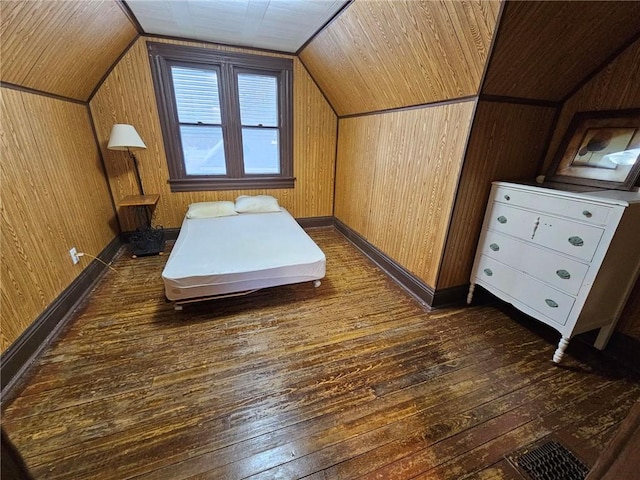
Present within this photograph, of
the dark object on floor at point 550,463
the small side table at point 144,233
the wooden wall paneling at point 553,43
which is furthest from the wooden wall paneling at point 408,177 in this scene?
the small side table at point 144,233

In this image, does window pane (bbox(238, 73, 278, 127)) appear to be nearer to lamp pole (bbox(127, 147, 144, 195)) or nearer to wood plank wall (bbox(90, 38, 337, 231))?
wood plank wall (bbox(90, 38, 337, 231))

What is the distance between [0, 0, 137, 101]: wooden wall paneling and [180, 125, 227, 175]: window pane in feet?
3.10

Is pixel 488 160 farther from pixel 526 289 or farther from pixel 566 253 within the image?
pixel 526 289

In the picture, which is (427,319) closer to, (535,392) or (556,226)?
(535,392)

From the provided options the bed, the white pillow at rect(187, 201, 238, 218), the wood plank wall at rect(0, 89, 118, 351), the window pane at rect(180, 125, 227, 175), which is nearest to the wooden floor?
the bed

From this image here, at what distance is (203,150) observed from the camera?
354 cm

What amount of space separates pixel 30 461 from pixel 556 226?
2.99 m

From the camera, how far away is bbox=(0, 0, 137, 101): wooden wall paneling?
1630 mm

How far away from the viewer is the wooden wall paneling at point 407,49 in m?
1.55

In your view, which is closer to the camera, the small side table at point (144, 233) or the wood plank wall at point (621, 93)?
the wood plank wall at point (621, 93)

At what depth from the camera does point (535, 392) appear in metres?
1.65

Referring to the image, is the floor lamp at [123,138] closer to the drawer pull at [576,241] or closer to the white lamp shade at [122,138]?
the white lamp shade at [122,138]

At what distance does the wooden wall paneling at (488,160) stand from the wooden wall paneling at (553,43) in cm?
14

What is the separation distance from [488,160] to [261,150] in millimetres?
2720
